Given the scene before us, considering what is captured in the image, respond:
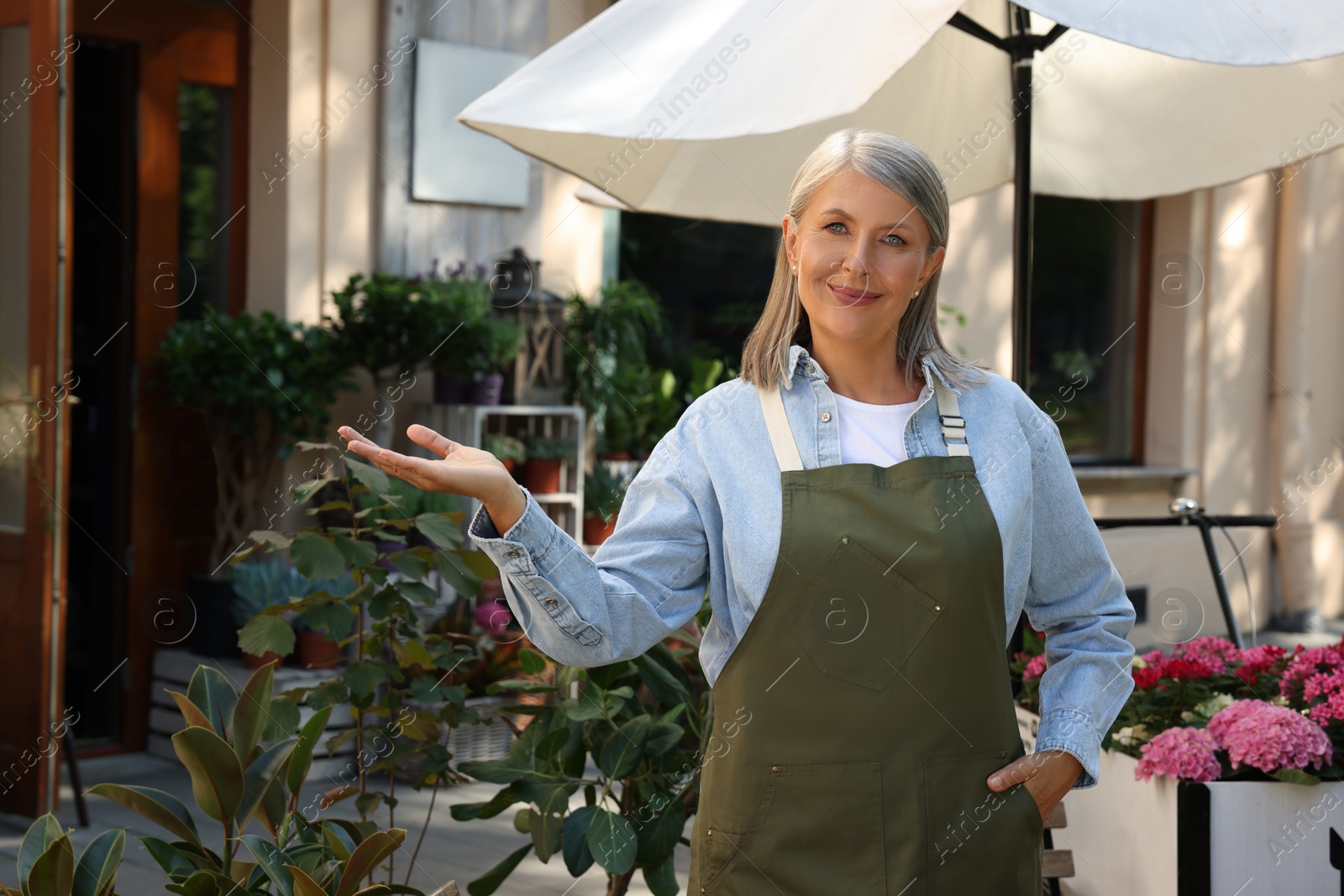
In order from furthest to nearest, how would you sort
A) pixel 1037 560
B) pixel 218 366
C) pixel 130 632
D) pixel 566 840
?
pixel 130 632 < pixel 218 366 < pixel 566 840 < pixel 1037 560

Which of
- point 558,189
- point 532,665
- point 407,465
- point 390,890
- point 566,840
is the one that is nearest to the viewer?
point 407,465

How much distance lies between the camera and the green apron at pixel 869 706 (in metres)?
1.76

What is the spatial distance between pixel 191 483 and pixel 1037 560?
4.14 m

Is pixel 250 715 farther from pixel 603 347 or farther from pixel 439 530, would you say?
pixel 603 347

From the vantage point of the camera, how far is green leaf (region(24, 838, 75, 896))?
1.94 m

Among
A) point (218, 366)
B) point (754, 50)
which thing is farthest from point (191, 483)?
point (754, 50)

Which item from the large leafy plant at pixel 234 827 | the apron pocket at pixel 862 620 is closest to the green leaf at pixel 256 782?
the large leafy plant at pixel 234 827

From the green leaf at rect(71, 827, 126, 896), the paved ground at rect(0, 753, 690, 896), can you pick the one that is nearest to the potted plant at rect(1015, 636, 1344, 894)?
the paved ground at rect(0, 753, 690, 896)

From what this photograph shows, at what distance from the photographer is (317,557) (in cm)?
265

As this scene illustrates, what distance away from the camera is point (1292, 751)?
265 centimetres

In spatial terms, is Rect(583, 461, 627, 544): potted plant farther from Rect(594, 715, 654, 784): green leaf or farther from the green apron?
the green apron

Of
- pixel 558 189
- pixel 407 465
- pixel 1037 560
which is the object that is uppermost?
pixel 558 189

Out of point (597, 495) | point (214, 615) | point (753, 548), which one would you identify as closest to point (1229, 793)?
point (753, 548)

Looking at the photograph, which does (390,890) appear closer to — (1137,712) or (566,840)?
(566,840)
